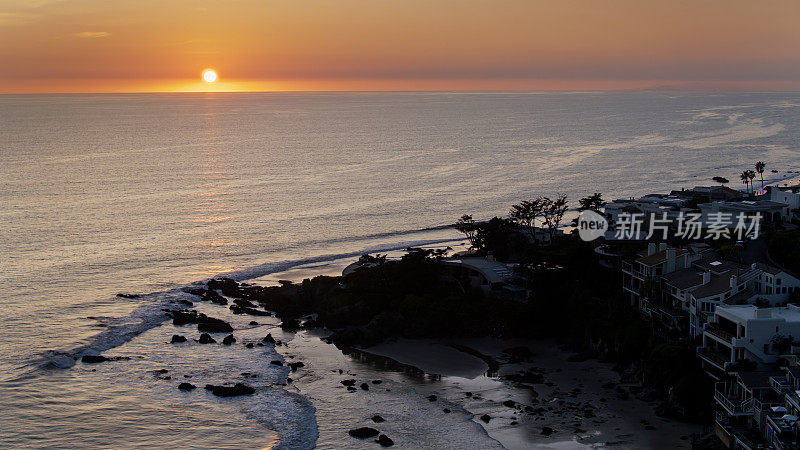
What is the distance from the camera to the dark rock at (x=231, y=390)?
36312 mm

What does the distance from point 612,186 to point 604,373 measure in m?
71.4

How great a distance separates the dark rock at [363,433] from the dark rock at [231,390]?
24.1 feet

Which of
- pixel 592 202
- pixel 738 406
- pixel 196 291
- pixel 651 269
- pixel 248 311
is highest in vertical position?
pixel 592 202

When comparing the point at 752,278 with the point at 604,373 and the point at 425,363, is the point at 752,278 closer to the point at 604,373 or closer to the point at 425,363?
the point at 604,373

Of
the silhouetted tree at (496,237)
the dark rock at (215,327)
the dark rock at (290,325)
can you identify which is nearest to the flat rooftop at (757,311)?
the silhouetted tree at (496,237)

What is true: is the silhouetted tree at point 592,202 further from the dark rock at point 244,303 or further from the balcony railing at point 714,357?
the balcony railing at point 714,357

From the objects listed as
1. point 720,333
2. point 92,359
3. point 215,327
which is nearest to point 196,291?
point 215,327

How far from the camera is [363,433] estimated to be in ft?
103

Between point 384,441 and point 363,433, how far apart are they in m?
1.22

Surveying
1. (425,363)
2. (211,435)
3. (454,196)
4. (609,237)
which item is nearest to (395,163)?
(454,196)

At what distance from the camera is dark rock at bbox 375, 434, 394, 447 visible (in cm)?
3041

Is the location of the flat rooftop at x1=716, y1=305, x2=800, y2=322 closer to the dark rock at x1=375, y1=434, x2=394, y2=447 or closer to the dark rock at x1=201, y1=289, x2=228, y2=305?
the dark rock at x1=375, y1=434, x2=394, y2=447

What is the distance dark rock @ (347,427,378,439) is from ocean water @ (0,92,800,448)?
73.7 inches

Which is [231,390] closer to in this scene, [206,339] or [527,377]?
[206,339]
